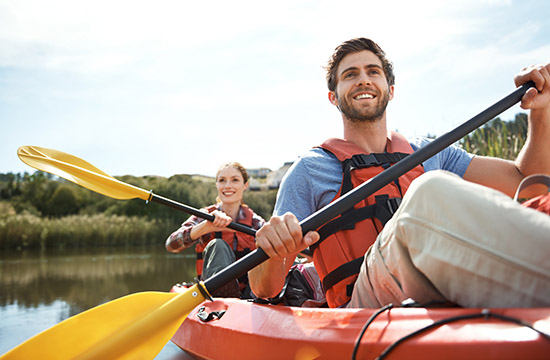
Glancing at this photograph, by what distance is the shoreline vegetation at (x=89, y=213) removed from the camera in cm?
1127

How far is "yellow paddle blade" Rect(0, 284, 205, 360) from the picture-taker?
1485 mm

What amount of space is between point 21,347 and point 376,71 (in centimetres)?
175

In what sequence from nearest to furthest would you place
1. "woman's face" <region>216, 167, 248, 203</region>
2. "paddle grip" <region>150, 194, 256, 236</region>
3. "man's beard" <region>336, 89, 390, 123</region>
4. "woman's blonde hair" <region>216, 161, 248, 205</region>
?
1. "man's beard" <region>336, 89, 390, 123</region>
2. "paddle grip" <region>150, 194, 256, 236</region>
3. "woman's face" <region>216, 167, 248, 203</region>
4. "woman's blonde hair" <region>216, 161, 248, 205</region>

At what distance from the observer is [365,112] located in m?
1.91

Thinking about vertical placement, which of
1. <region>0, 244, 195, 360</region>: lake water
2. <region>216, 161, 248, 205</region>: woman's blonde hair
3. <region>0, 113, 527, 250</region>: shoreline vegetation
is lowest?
<region>0, 244, 195, 360</region>: lake water

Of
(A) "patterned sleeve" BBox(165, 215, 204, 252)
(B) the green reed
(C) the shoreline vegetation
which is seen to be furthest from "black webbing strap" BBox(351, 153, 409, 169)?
(B) the green reed

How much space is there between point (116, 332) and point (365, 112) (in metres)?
1.30

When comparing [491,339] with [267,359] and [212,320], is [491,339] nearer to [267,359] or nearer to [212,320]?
[267,359]

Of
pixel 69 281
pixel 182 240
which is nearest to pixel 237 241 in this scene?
pixel 182 240

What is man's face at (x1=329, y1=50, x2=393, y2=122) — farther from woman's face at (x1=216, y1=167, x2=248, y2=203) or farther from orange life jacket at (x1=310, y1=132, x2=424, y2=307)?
woman's face at (x1=216, y1=167, x2=248, y2=203)

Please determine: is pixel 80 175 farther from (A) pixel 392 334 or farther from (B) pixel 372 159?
(A) pixel 392 334

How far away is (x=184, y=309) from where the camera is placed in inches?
62.2

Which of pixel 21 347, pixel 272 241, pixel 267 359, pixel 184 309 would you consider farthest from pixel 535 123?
pixel 21 347

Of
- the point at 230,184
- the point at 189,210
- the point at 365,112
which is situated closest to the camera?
the point at 365,112
